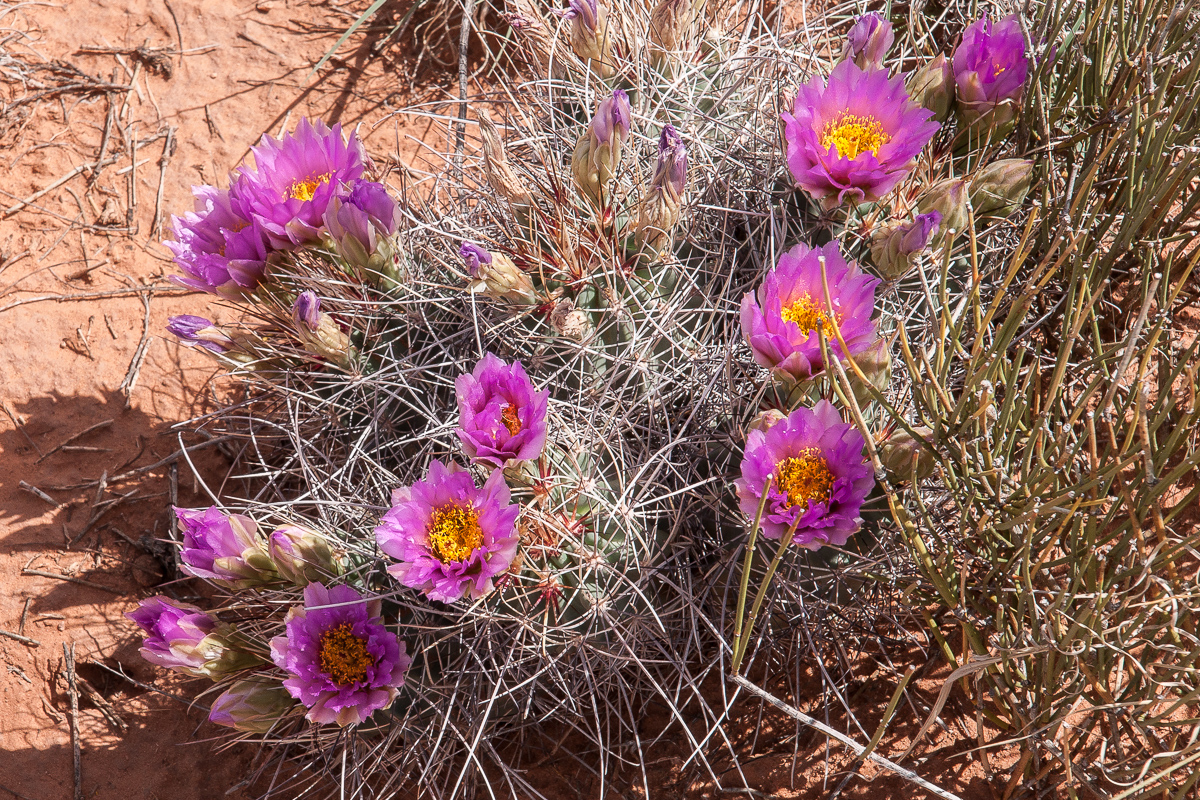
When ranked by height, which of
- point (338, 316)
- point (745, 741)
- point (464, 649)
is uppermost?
point (338, 316)

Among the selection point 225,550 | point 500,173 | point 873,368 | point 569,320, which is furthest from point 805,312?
point 225,550

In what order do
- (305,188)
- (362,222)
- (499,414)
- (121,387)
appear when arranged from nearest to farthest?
(499,414) < (362,222) < (305,188) < (121,387)

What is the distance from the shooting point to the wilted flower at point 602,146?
4.46 feet

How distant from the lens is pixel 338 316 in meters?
1.55

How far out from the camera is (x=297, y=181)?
1.58 meters

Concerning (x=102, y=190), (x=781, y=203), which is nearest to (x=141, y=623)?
(x=781, y=203)

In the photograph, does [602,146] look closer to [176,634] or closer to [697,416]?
[697,416]

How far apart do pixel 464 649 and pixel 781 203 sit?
0.91m

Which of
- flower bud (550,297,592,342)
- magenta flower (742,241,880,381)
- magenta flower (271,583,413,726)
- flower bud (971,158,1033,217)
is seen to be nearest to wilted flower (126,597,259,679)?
magenta flower (271,583,413,726)

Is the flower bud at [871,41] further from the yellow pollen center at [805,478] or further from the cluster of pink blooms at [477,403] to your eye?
the yellow pollen center at [805,478]

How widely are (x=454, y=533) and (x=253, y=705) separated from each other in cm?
46

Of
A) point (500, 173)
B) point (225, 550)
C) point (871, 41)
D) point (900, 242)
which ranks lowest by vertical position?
point (225, 550)

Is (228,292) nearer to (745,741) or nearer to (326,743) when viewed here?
(326,743)

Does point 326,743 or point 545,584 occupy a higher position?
point 545,584
